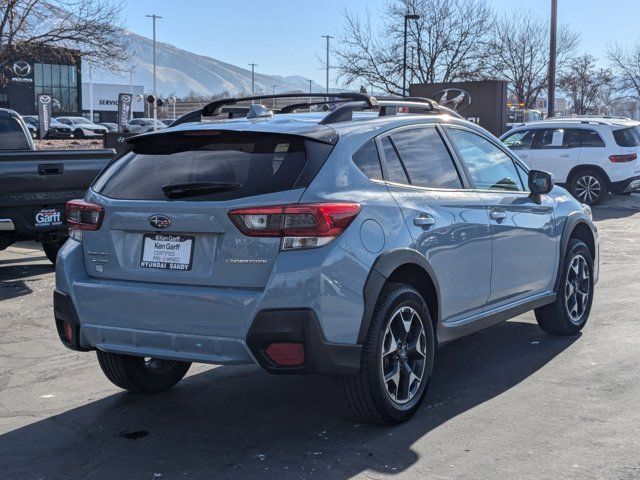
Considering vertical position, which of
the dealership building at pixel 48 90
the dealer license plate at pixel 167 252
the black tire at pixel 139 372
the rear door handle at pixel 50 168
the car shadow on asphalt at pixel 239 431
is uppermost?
the dealership building at pixel 48 90

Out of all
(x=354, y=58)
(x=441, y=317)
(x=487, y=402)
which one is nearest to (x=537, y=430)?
(x=487, y=402)

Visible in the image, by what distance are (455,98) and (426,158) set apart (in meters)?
22.7

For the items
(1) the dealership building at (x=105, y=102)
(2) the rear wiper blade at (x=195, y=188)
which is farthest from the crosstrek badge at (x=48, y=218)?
(1) the dealership building at (x=105, y=102)

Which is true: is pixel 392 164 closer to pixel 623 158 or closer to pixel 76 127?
pixel 623 158

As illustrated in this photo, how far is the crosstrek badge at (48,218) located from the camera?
9.34 m

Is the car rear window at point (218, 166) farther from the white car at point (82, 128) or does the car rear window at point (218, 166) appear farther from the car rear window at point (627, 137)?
the white car at point (82, 128)

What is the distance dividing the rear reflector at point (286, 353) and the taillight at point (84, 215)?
1263mm

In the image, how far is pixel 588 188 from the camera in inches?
746

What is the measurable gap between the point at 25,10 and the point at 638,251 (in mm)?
19781

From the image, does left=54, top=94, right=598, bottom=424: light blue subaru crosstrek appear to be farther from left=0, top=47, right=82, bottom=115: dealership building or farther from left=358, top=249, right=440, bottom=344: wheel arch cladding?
left=0, top=47, right=82, bottom=115: dealership building

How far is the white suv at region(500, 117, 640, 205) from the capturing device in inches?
726

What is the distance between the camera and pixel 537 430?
15.1 ft

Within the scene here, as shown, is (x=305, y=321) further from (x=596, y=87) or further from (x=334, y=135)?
(x=596, y=87)

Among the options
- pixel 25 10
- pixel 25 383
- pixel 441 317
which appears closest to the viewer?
pixel 441 317
